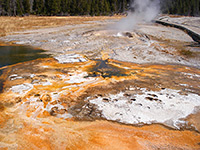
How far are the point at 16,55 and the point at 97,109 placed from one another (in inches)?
276

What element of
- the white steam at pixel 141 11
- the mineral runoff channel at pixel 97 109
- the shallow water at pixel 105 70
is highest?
the white steam at pixel 141 11

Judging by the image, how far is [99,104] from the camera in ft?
14.9

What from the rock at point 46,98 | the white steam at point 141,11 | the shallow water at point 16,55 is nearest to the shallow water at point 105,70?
→ the rock at point 46,98

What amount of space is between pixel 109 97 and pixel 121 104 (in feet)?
1.59

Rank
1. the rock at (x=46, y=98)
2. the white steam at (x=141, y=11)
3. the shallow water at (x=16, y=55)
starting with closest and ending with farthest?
the rock at (x=46, y=98), the shallow water at (x=16, y=55), the white steam at (x=141, y=11)

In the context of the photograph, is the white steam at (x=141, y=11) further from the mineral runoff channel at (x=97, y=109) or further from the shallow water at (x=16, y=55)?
the mineral runoff channel at (x=97, y=109)

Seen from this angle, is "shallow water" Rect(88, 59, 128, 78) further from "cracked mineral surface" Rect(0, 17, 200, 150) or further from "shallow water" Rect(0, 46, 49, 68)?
"shallow water" Rect(0, 46, 49, 68)

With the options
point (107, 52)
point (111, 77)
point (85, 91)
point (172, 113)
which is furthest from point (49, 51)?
point (172, 113)

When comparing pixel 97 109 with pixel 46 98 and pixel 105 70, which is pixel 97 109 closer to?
pixel 46 98

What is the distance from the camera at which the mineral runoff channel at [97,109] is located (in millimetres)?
3377

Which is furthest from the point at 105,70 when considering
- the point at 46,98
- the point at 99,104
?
the point at 46,98

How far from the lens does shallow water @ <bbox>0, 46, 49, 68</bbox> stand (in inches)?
327

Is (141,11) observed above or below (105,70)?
above

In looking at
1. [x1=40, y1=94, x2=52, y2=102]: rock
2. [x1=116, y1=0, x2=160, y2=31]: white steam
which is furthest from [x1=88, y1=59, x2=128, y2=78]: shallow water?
[x1=116, y1=0, x2=160, y2=31]: white steam
